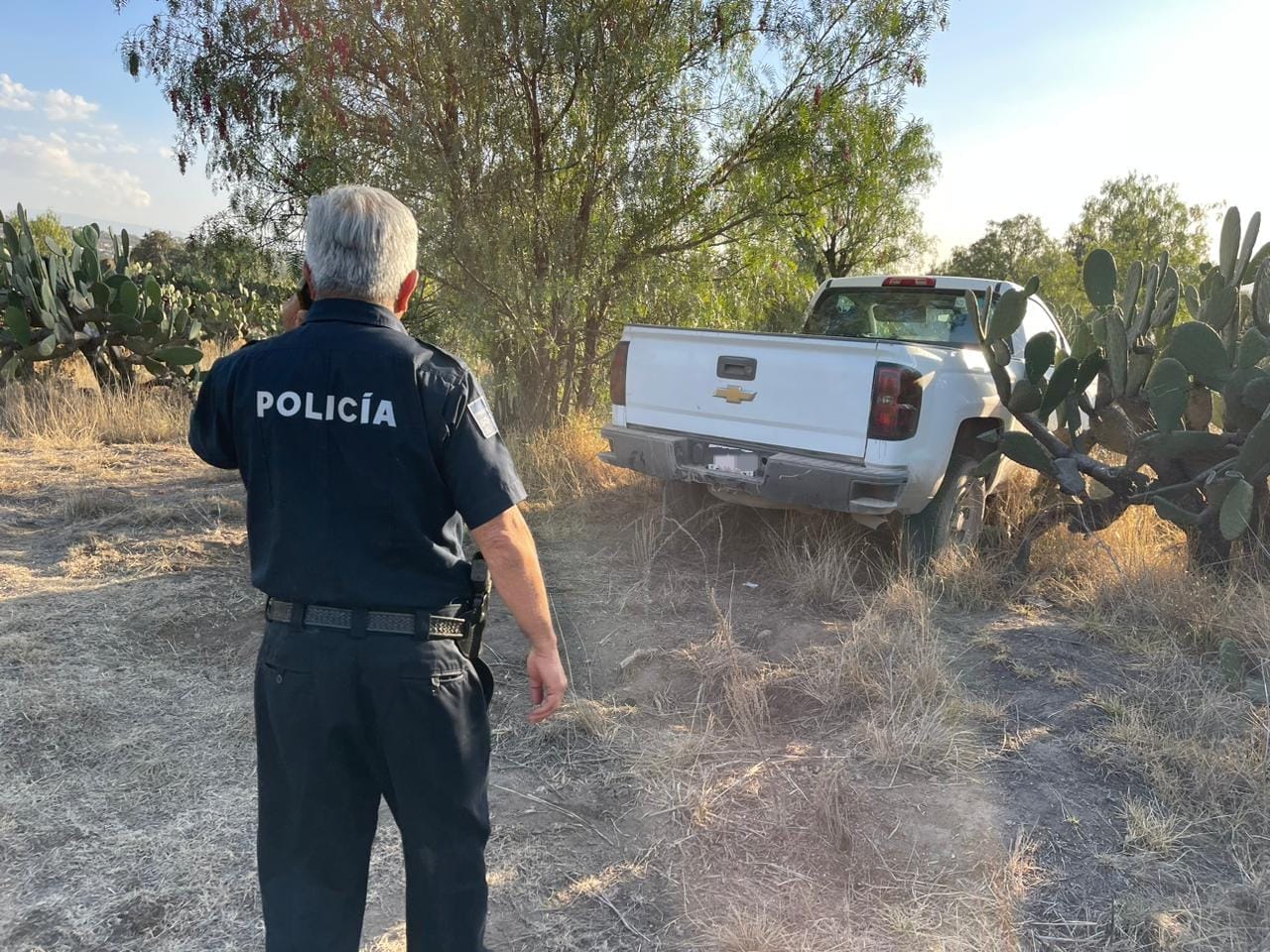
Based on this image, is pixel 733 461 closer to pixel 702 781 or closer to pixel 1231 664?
pixel 702 781

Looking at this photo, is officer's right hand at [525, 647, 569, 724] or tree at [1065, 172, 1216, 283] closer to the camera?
officer's right hand at [525, 647, 569, 724]

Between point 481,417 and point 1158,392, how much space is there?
13.8ft

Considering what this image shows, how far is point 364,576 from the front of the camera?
194 centimetres

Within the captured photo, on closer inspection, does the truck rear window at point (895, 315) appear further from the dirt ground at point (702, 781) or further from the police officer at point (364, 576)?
the police officer at point (364, 576)

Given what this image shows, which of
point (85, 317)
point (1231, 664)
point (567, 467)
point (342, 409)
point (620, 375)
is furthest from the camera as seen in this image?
point (85, 317)

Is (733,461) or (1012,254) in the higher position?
(1012,254)

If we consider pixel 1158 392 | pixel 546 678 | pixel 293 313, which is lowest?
pixel 546 678

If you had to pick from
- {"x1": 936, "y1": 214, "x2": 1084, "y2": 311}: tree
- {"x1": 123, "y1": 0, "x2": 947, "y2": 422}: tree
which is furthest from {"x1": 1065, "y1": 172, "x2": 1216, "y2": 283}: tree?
{"x1": 123, "y1": 0, "x2": 947, "y2": 422}: tree

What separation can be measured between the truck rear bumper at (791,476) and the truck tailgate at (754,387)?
12 centimetres

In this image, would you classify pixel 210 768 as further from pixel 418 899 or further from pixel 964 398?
pixel 964 398

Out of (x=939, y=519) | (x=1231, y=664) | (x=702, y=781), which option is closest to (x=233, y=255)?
(x=939, y=519)

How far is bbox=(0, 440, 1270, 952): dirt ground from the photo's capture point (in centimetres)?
259

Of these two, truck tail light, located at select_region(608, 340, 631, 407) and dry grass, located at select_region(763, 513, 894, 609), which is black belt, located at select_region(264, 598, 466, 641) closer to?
dry grass, located at select_region(763, 513, 894, 609)

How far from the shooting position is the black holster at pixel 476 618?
6.86 ft
